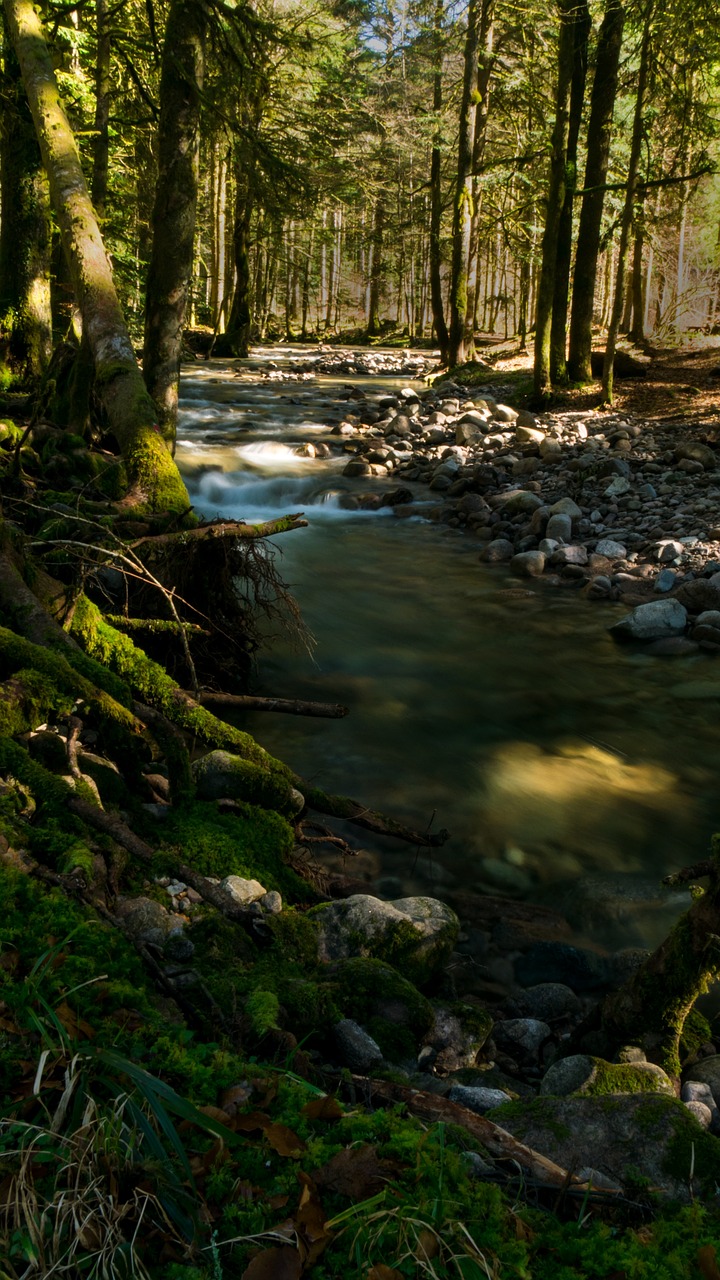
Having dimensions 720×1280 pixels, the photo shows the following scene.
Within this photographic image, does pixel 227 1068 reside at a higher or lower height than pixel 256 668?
higher

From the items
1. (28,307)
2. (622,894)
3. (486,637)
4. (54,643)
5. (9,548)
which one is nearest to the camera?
(54,643)

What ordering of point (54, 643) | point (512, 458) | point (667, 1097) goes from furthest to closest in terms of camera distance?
point (512, 458) < point (54, 643) < point (667, 1097)

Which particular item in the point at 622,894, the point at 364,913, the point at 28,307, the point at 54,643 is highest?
the point at 28,307

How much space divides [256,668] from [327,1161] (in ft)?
17.4

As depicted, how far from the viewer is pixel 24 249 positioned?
33.5ft

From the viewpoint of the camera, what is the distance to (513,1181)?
→ 1.63m

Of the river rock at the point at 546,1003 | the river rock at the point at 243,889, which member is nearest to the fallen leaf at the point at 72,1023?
the river rock at the point at 243,889

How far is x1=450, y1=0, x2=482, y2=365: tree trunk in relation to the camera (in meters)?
20.5

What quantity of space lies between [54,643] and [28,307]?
818 cm

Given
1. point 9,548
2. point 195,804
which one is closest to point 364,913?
point 195,804

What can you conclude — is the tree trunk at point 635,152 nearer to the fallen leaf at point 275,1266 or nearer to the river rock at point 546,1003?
the river rock at point 546,1003

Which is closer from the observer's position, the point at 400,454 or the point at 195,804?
the point at 195,804

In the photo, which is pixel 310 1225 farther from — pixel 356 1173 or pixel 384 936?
pixel 384 936

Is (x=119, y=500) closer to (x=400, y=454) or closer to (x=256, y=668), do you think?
(x=256, y=668)
